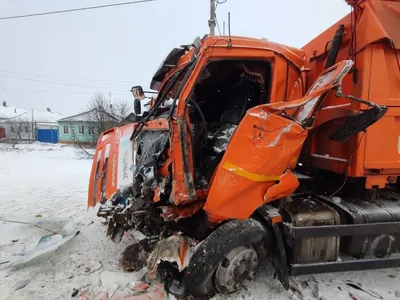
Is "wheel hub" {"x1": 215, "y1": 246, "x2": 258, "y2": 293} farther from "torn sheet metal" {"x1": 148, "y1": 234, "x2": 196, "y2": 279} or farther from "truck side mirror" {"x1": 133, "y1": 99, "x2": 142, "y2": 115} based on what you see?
"truck side mirror" {"x1": 133, "y1": 99, "x2": 142, "y2": 115}

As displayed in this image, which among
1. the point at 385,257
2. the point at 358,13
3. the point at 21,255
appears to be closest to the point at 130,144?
the point at 21,255

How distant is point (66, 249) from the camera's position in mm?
3465

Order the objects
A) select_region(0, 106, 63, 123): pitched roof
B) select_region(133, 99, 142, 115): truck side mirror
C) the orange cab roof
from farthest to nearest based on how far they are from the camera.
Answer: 1. select_region(0, 106, 63, 123): pitched roof
2. select_region(133, 99, 142, 115): truck side mirror
3. the orange cab roof

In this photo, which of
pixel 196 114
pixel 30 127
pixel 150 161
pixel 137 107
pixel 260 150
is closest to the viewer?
pixel 260 150

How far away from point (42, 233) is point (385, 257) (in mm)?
4448

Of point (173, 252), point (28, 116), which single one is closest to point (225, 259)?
point (173, 252)

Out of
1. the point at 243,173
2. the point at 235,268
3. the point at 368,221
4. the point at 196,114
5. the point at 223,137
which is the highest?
the point at 196,114

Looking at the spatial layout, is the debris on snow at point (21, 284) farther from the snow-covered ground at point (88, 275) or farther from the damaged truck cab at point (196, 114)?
the damaged truck cab at point (196, 114)

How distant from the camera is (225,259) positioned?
2574 millimetres

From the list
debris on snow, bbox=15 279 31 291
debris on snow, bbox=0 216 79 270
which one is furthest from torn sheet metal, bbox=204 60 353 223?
debris on snow, bbox=0 216 79 270

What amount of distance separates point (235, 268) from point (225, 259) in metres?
0.13

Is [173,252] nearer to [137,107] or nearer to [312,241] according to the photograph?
[312,241]

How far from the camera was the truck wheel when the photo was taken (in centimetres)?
246

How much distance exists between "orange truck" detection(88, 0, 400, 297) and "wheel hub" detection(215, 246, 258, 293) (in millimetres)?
10
